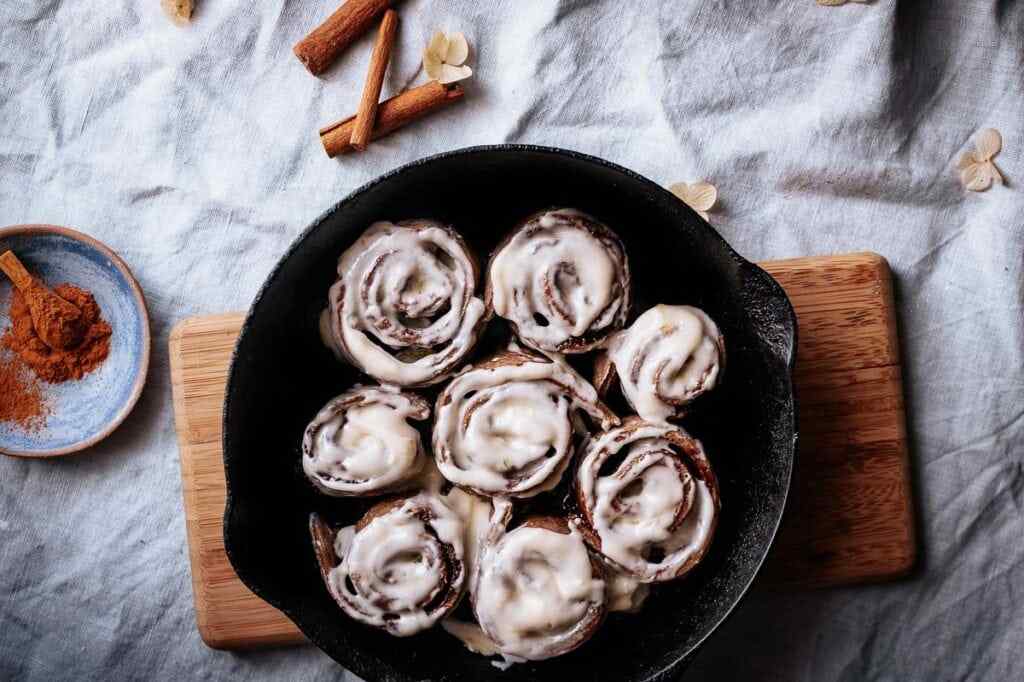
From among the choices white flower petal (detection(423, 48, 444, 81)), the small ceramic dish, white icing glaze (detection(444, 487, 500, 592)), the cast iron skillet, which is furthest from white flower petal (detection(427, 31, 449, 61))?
white icing glaze (detection(444, 487, 500, 592))

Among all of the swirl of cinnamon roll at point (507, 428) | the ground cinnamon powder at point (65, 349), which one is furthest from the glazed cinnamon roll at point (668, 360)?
the ground cinnamon powder at point (65, 349)

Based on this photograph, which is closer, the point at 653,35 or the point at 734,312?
the point at 734,312

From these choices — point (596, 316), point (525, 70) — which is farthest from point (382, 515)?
point (525, 70)

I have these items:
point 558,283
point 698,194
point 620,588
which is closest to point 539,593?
point 620,588

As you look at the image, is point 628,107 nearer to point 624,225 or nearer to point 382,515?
point 624,225

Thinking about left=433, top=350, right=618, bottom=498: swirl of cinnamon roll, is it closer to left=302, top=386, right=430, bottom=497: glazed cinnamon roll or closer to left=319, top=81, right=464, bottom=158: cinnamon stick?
left=302, top=386, right=430, bottom=497: glazed cinnamon roll

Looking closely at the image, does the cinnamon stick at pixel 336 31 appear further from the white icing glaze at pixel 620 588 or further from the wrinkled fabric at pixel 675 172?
the white icing glaze at pixel 620 588
